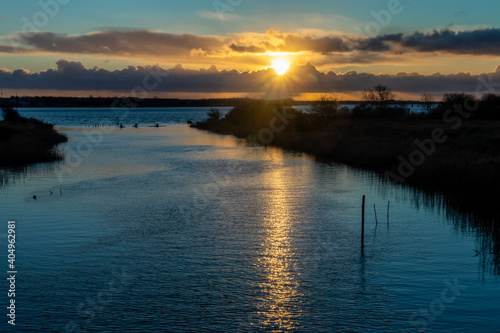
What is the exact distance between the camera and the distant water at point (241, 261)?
46.4 ft

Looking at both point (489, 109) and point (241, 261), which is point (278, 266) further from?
point (489, 109)

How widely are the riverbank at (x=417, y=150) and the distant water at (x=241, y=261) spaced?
276 cm

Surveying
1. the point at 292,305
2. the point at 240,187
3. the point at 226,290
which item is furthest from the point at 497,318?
the point at 240,187

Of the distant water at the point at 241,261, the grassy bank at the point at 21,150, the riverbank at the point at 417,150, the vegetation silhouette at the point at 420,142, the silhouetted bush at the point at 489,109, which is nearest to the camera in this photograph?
the distant water at the point at 241,261

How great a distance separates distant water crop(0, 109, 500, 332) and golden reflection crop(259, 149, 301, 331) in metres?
0.06

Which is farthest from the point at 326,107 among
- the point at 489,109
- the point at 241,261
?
the point at 241,261

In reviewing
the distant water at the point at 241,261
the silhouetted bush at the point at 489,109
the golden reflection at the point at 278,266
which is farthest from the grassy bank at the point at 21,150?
the silhouetted bush at the point at 489,109

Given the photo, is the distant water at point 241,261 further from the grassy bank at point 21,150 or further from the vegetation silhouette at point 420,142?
the grassy bank at point 21,150

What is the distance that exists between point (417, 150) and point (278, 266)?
29954 millimetres

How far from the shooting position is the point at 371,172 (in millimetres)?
43938

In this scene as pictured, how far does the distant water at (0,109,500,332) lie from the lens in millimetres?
14141

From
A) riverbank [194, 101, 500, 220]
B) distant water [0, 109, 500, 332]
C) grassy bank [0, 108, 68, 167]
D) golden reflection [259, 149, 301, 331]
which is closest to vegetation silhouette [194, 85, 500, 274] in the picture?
riverbank [194, 101, 500, 220]

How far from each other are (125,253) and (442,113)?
72.2 metres

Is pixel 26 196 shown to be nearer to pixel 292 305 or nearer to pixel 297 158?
pixel 292 305
